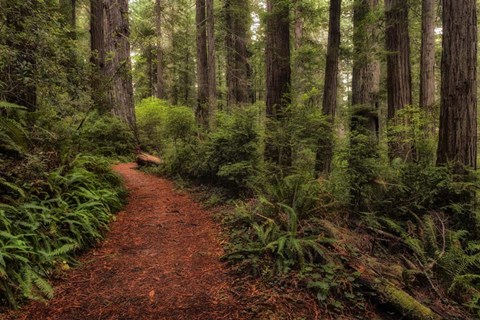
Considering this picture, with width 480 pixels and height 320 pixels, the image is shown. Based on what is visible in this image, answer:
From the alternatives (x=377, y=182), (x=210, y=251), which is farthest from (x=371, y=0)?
(x=210, y=251)

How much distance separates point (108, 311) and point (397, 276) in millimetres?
3313

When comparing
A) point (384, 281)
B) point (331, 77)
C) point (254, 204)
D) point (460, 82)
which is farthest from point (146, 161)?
point (460, 82)

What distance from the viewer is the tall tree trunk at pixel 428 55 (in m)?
10.1

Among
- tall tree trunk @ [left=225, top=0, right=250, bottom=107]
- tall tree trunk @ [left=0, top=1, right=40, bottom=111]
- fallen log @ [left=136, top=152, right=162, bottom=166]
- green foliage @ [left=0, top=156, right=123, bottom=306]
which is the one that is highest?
tall tree trunk @ [left=225, top=0, right=250, bottom=107]

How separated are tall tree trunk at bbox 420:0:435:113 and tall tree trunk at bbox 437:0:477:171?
5043 mm

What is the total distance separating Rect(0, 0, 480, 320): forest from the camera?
11.3 feet

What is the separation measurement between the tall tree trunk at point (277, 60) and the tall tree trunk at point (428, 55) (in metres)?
5.10

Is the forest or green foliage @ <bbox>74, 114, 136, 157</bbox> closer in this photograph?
the forest

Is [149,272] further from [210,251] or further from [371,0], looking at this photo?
[371,0]

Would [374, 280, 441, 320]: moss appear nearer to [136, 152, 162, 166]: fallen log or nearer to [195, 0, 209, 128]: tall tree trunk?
[136, 152, 162, 166]: fallen log

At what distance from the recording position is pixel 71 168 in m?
5.91

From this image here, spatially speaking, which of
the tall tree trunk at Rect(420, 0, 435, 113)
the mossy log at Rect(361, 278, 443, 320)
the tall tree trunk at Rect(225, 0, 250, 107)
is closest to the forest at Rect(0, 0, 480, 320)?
the mossy log at Rect(361, 278, 443, 320)

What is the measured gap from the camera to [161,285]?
3.78 metres

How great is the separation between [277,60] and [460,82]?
4013mm
